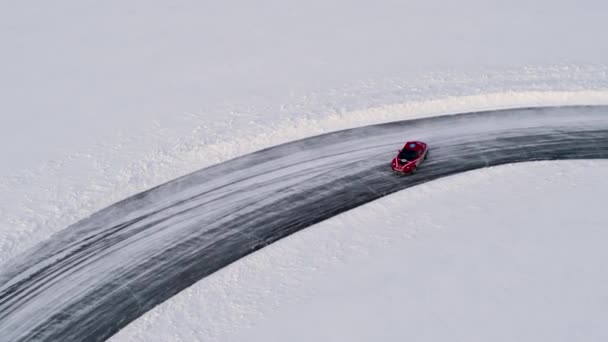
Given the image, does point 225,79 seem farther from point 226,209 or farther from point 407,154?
point 407,154

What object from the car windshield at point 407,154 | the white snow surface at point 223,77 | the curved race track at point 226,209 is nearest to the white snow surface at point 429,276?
the curved race track at point 226,209

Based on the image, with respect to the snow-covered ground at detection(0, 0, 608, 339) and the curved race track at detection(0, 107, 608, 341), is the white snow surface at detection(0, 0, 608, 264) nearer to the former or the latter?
the snow-covered ground at detection(0, 0, 608, 339)

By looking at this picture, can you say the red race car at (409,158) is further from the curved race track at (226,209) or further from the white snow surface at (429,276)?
the white snow surface at (429,276)

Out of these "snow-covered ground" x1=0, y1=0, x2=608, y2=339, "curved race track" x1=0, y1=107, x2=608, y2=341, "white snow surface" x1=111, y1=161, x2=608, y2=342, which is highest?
"snow-covered ground" x1=0, y1=0, x2=608, y2=339

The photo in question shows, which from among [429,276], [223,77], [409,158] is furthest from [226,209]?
[223,77]

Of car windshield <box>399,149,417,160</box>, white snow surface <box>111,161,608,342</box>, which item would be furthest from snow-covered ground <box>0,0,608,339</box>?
car windshield <box>399,149,417,160</box>
